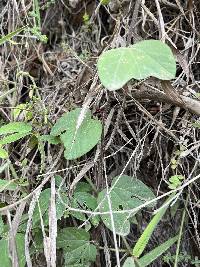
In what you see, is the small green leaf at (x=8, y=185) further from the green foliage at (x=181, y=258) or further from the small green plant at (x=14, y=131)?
the green foliage at (x=181, y=258)

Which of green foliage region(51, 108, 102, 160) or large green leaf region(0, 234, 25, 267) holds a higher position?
green foliage region(51, 108, 102, 160)

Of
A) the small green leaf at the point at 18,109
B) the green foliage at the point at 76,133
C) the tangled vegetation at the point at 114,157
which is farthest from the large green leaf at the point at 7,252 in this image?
the small green leaf at the point at 18,109

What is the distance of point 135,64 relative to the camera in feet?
2.69

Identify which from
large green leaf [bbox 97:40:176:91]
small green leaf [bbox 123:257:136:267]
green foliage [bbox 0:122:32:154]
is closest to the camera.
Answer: large green leaf [bbox 97:40:176:91]

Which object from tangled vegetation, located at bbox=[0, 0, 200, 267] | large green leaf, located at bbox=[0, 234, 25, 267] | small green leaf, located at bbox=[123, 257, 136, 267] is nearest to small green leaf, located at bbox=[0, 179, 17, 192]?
tangled vegetation, located at bbox=[0, 0, 200, 267]

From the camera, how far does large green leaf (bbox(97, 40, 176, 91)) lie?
0.79 meters

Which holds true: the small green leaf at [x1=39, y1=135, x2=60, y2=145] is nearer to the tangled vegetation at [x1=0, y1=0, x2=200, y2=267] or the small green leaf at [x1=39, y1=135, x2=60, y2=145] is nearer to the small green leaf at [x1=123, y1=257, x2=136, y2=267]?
the tangled vegetation at [x1=0, y1=0, x2=200, y2=267]

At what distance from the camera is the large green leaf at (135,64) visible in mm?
789

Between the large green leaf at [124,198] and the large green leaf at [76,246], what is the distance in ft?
0.27

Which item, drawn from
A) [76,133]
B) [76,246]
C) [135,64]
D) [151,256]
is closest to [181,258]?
[151,256]

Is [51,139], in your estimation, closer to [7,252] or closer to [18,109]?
[18,109]

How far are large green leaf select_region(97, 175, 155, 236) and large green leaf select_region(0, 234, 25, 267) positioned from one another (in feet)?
0.64

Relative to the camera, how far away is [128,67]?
81cm

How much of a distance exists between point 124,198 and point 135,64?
Result: 33 centimetres
